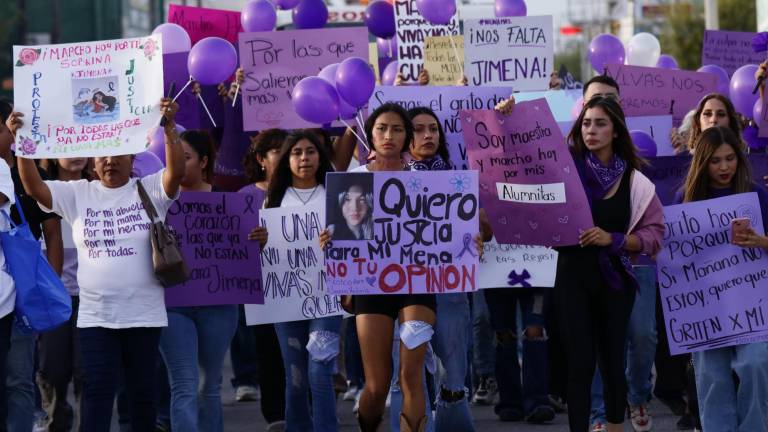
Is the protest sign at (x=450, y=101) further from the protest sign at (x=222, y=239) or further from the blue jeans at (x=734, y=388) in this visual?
the blue jeans at (x=734, y=388)

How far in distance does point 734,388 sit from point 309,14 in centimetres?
589

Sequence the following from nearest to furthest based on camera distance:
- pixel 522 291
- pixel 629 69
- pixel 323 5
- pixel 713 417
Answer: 1. pixel 713 417
2. pixel 522 291
3. pixel 629 69
4. pixel 323 5

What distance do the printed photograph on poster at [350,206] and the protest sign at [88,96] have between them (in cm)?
99

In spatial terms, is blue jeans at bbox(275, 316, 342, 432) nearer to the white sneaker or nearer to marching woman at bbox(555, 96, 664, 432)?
marching woman at bbox(555, 96, 664, 432)

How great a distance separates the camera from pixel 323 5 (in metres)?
12.6

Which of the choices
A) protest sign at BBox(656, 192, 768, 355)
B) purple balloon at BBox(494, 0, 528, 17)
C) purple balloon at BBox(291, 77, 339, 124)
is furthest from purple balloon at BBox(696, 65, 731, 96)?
protest sign at BBox(656, 192, 768, 355)

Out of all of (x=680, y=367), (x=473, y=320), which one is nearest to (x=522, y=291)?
(x=473, y=320)

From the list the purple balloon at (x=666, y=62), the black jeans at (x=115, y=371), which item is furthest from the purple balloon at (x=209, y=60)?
the purple balloon at (x=666, y=62)

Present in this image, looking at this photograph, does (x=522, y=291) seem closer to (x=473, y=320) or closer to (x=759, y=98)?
(x=473, y=320)

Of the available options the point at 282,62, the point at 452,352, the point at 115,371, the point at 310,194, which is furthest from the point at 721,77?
the point at 115,371

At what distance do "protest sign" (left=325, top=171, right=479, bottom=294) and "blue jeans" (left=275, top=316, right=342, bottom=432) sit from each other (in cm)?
70

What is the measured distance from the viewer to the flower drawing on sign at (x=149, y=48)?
7895 millimetres

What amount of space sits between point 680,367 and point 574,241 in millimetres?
2735

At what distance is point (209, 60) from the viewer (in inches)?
405
